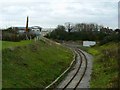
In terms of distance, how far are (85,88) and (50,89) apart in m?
2.85

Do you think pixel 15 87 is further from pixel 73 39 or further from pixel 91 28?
pixel 91 28

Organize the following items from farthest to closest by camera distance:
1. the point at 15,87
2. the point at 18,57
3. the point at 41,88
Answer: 1. the point at 18,57
2. the point at 41,88
3. the point at 15,87

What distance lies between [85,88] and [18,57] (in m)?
7.01

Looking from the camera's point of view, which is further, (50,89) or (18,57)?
(18,57)

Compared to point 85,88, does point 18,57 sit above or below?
above

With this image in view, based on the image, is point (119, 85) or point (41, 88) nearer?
point (119, 85)

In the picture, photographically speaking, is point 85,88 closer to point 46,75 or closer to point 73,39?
point 46,75

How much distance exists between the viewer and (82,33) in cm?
11619

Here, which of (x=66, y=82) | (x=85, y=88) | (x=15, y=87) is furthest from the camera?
(x=66, y=82)

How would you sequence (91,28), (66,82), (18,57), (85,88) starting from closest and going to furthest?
(85,88)
(66,82)
(18,57)
(91,28)

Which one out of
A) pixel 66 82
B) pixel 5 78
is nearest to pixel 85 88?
pixel 66 82

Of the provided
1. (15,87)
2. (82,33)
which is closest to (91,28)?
(82,33)

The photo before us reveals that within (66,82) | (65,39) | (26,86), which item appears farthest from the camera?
(65,39)

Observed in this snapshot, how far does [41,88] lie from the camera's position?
2133 cm
